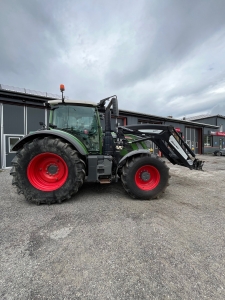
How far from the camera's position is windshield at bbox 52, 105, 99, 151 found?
3.48m

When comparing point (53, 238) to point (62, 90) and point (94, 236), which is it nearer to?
point (94, 236)

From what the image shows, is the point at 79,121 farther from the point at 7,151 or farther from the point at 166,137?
the point at 7,151

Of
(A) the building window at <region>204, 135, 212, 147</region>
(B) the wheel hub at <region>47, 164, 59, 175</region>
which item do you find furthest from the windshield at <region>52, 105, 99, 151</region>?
Answer: (A) the building window at <region>204, 135, 212, 147</region>

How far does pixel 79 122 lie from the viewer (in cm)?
351

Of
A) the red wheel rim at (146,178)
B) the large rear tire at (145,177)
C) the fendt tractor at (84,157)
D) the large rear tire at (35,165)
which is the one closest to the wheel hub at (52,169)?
the fendt tractor at (84,157)

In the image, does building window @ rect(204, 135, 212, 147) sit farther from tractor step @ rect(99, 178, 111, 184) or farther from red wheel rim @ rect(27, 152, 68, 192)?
red wheel rim @ rect(27, 152, 68, 192)

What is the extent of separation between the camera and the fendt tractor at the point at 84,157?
295 cm

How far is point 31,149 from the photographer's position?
2.93 meters

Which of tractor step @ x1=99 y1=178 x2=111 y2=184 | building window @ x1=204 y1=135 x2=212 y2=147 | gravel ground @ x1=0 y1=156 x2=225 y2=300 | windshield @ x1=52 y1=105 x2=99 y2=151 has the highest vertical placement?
building window @ x1=204 y1=135 x2=212 y2=147

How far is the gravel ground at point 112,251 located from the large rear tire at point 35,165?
0.24 meters

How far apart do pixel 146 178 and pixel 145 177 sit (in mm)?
34

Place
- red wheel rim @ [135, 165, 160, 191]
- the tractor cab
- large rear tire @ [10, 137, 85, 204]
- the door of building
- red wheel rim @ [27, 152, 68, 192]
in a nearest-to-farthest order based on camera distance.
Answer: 1. large rear tire @ [10, 137, 85, 204]
2. red wheel rim @ [27, 152, 68, 192]
3. red wheel rim @ [135, 165, 160, 191]
4. the tractor cab
5. the door of building

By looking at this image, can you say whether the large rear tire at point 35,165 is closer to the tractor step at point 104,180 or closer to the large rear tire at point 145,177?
the tractor step at point 104,180

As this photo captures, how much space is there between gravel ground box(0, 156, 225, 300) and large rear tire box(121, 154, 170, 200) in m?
0.26
